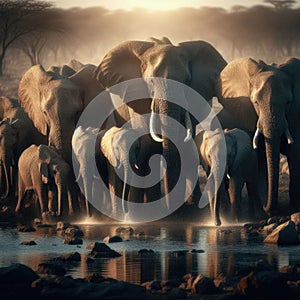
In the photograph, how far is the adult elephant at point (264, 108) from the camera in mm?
23547

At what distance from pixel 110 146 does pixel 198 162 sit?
159cm

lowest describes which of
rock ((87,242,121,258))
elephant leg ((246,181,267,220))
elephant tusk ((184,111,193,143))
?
rock ((87,242,121,258))

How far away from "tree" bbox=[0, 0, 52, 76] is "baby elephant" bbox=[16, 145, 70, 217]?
28545 millimetres

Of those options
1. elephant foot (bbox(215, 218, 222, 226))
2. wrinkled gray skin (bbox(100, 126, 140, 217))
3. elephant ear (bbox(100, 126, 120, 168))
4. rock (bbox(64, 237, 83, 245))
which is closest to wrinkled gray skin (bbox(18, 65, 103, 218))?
elephant ear (bbox(100, 126, 120, 168))

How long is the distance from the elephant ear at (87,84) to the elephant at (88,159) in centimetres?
208

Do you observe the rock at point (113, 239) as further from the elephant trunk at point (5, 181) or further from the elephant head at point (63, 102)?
the elephant trunk at point (5, 181)

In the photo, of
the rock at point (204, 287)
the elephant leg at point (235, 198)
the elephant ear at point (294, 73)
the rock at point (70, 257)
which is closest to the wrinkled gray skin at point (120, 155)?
the elephant leg at point (235, 198)

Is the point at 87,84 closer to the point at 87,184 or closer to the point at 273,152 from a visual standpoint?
the point at 87,184

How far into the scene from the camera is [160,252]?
18984 millimetres

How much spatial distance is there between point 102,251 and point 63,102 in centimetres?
845

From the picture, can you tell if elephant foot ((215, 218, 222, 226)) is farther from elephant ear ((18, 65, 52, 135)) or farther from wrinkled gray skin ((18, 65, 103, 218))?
elephant ear ((18, 65, 52, 135))

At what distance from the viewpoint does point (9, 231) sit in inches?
892

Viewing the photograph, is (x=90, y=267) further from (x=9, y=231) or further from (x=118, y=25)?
(x=118, y=25)

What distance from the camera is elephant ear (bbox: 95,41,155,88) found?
25.9 metres
